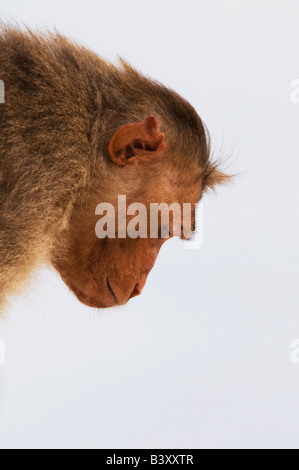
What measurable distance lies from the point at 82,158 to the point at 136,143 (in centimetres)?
16

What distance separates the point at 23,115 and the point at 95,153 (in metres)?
0.21

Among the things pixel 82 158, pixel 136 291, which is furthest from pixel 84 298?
pixel 82 158

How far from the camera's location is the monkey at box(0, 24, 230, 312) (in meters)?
1.83

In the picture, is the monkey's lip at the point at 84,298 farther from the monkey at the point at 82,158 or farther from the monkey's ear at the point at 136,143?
the monkey's ear at the point at 136,143

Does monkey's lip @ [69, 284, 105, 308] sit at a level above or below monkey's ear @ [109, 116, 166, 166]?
below

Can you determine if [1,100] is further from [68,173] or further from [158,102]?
[158,102]

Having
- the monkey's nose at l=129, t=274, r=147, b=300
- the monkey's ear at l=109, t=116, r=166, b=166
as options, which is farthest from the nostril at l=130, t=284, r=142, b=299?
the monkey's ear at l=109, t=116, r=166, b=166

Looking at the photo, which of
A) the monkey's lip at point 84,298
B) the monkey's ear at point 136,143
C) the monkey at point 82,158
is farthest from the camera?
the monkey's lip at point 84,298

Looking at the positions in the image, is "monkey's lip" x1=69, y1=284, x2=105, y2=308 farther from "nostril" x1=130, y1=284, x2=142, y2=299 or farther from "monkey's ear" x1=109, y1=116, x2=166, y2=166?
"monkey's ear" x1=109, y1=116, x2=166, y2=166

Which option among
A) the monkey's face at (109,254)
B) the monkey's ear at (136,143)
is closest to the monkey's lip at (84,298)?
the monkey's face at (109,254)

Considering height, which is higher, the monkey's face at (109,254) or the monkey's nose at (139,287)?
the monkey's face at (109,254)

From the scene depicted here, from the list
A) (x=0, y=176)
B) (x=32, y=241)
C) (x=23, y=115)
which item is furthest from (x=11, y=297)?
(x=23, y=115)

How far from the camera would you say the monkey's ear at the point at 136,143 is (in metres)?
1.95

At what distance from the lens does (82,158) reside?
190 cm
